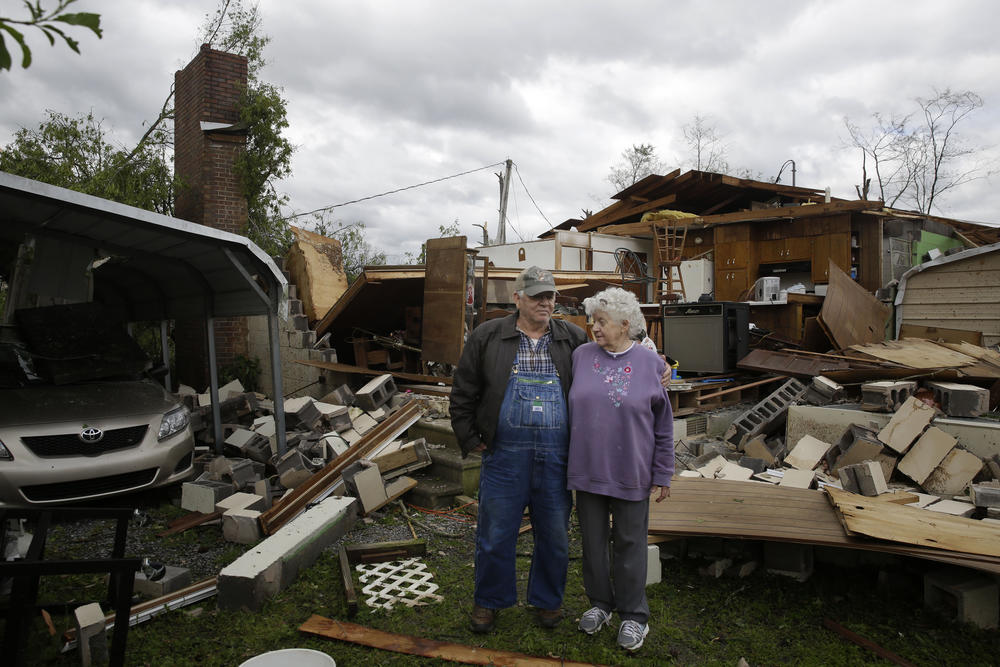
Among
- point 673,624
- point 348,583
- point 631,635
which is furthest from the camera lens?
point 348,583

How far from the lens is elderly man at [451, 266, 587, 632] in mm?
3434

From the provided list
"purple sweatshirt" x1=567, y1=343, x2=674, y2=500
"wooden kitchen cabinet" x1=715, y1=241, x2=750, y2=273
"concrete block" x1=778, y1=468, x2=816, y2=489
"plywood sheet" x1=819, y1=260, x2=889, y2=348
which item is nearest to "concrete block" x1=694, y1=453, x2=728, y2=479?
"concrete block" x1=778, y1=468, x2=816, y2=489

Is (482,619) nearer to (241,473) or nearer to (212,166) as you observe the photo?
(241,473)

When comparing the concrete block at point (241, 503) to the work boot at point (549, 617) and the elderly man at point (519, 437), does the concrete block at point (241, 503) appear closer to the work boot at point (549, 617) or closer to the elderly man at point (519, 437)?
the elderly man at point (519, 437)

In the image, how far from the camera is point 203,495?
5.74 meters

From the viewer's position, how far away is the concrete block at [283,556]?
3.88 m

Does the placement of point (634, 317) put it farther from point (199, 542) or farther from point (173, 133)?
point (173, 133)

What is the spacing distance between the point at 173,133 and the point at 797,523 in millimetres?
13139

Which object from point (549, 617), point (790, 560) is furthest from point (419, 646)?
point (790, 560)

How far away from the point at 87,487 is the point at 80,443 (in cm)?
38

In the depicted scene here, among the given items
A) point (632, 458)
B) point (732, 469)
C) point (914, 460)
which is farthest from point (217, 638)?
point (914, 460)

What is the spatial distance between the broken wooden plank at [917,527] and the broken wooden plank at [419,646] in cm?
197

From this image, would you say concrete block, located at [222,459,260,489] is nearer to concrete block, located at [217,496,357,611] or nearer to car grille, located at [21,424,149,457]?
car grille, located at [21,424,149,457]

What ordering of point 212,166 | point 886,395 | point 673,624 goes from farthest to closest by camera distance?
point 212,166, point 886,395, point 673,624
